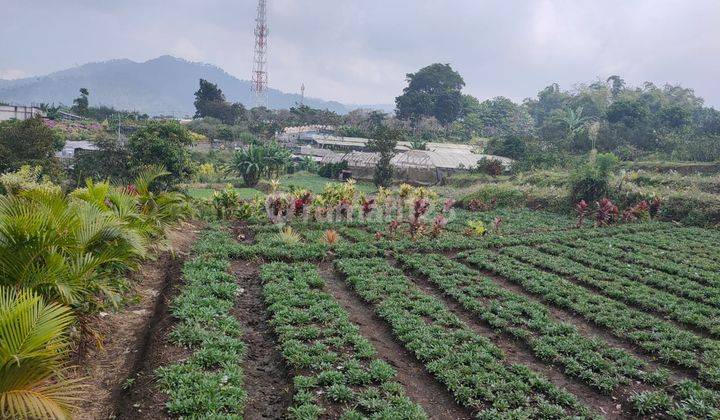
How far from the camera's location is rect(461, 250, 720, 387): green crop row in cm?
592

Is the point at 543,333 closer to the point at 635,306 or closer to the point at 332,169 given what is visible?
the point at 635,306

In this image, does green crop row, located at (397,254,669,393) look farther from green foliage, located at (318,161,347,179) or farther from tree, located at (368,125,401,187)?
green foliage, located at (318,161,347,179)

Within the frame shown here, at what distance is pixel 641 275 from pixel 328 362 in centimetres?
755

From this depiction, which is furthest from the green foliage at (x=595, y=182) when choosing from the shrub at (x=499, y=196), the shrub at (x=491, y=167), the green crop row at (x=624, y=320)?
the shrub at (x=491, y=167)

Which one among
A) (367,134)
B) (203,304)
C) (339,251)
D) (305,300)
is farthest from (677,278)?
(367,134)

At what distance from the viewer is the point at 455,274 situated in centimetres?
911

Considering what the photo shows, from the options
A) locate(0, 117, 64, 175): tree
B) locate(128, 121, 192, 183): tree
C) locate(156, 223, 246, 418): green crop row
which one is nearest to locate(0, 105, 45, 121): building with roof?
locate(0, 117, 64, 175): tree

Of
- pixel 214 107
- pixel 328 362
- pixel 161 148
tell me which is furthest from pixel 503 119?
pixel 328 362

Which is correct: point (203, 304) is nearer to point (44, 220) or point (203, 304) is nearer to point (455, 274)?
point (44, 220)

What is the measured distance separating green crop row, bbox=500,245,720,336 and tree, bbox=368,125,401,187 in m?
17.8

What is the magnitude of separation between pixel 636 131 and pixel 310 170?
2761 cm

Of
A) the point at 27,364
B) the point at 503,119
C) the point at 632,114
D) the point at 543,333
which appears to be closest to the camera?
the point at 27,364

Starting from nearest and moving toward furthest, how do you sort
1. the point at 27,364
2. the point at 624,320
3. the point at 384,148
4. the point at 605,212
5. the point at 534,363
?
1. the point at 27,364
2. the point at 534,363
3. the point at 624,320
4. the point at 605,212
5. the point at 384,148

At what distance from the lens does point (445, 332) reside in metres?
6.41
